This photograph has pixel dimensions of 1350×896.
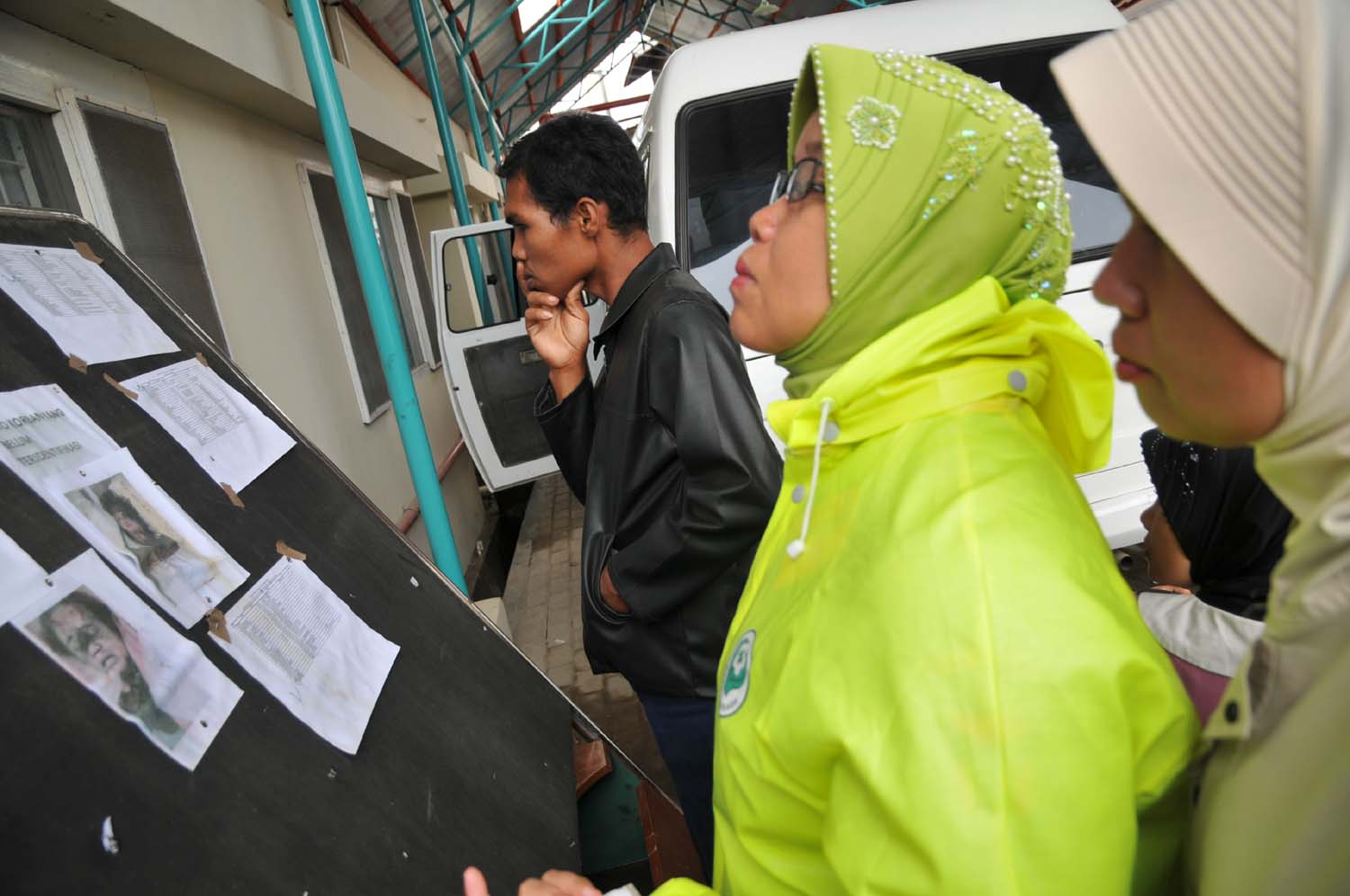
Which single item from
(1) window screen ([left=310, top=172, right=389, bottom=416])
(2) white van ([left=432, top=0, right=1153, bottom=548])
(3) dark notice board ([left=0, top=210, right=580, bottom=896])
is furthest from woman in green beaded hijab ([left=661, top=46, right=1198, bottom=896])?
(1) window screen ([left=310, top=172, right=389, bottom=416])

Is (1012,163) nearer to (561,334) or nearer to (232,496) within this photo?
(561,334)

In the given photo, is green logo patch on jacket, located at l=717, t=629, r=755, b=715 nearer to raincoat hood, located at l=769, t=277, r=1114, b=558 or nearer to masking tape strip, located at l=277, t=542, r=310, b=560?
raincoat hood, located at l=769, t=277, r=1114, b=558

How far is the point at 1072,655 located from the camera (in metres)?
0.57

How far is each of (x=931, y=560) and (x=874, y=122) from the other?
57 centimetres

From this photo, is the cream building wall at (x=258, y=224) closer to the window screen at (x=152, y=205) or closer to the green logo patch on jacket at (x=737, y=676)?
the window screen at (x=152, y=205)

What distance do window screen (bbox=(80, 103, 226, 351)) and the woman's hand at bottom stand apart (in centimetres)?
223

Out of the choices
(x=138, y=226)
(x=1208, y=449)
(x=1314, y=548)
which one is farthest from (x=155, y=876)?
(x=138, y=226)

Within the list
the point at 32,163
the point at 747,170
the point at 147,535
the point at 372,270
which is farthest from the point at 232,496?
the point at 747,170

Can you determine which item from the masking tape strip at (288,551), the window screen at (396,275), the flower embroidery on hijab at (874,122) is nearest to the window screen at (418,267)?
the window screen at (396,275)

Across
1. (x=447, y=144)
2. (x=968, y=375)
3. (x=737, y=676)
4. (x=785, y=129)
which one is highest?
(x=447, y=144)

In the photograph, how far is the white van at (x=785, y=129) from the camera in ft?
8.88

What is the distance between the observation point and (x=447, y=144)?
7551 millimetres

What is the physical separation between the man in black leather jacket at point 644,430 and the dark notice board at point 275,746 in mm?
327

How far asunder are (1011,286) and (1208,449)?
0.80 metres
